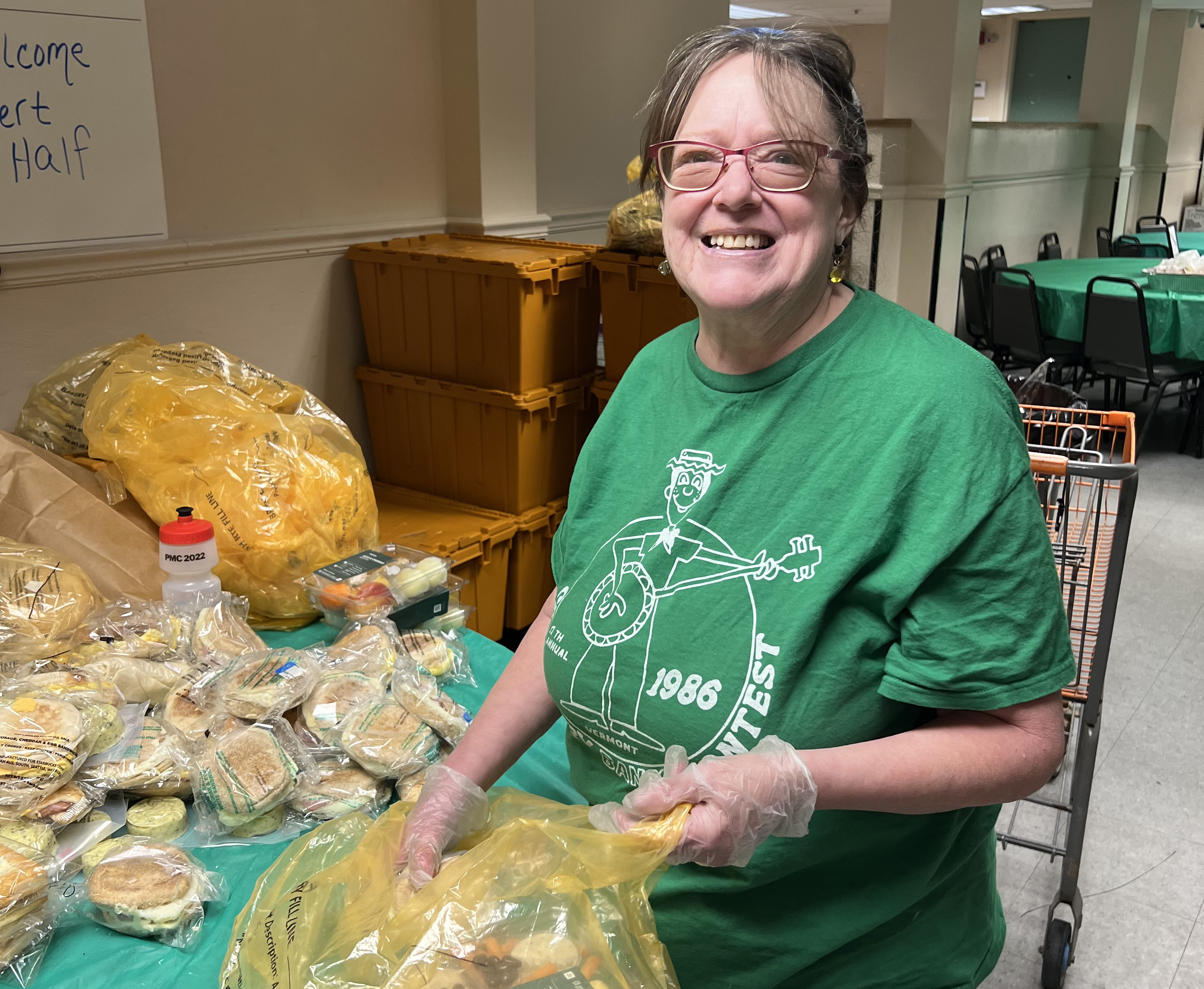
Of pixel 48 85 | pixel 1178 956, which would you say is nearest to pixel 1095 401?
pixel 1178 956

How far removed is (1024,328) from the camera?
6.28m

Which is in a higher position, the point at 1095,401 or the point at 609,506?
the point at 609,506

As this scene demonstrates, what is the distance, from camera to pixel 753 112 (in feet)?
3.16

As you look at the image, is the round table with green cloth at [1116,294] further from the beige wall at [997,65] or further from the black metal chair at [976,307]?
the beige wall at [997,65]

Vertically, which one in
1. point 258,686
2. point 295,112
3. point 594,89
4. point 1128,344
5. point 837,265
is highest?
point 594,89

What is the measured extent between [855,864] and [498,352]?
211 cm

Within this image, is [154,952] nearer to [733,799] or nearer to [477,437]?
[733,799]

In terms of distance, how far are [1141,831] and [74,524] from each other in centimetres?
266

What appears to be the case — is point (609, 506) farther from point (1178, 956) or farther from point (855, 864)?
point (1178, 956)

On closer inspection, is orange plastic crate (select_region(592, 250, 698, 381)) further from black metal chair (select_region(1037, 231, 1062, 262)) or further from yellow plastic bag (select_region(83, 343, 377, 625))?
black metal chair (select_region(1037, 231, 1062, 262))

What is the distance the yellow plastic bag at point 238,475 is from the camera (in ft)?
6.45

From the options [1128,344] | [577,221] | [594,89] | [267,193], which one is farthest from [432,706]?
[1128,344]

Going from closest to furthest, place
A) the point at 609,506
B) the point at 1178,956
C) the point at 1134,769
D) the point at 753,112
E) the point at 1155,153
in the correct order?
the point at 753,112, the point at 609,506, the point at 1178,956, the point at 1134,769, the point at 1155,153

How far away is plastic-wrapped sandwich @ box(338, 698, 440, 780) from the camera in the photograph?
1.40 meters
